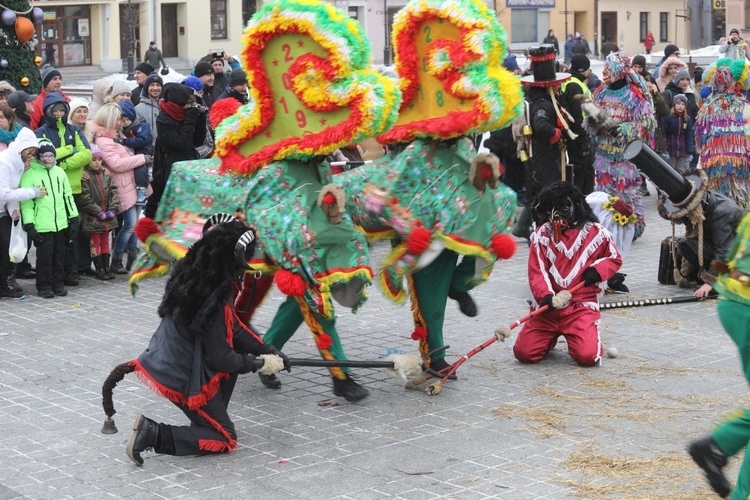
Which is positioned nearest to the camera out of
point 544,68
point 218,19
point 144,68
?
point 544,68

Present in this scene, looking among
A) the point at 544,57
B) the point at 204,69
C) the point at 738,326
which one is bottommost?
the point at 738,326

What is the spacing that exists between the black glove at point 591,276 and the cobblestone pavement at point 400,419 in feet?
1.86

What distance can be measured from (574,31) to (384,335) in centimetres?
4916

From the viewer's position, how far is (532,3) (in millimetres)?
53219

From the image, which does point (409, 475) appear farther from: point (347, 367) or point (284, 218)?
point (284, 218)

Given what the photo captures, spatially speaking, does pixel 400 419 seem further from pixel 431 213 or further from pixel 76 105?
pixel 76 105

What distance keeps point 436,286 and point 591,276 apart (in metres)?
1.21

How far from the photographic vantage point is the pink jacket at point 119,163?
11.3 meters

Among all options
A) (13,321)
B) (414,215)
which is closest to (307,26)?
(414,215)

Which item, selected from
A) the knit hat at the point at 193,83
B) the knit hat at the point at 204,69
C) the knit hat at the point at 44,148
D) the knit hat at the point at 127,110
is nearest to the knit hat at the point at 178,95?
the knit hat at the point at 44,148

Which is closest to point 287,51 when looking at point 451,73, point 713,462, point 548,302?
point 451,73

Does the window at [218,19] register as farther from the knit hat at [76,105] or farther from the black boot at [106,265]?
the black boot at [106,265]

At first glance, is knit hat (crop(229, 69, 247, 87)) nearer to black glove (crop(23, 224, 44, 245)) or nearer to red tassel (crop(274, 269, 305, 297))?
black glove (crop(23, 224, 44, 245))

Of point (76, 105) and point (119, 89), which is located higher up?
point (119, 89)
